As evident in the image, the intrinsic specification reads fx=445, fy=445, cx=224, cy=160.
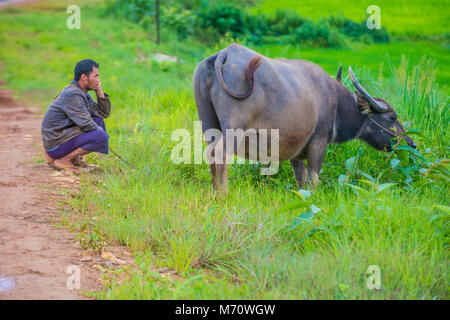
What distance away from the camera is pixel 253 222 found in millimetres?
3123

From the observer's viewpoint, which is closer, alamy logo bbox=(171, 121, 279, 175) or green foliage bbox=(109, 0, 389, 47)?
alamy logo bbox=(171, 121, 279, 175)

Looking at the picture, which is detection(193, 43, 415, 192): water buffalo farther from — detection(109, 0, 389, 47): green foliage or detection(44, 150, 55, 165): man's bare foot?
detection(109, 0, 389, 47): green foliage

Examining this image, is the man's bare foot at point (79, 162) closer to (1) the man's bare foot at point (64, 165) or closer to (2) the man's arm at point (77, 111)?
(1) the man's bare foot at point (64, 165)

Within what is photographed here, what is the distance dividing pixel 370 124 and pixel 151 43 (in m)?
8.32

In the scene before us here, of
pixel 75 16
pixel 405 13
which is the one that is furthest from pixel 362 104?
pixel 405 13

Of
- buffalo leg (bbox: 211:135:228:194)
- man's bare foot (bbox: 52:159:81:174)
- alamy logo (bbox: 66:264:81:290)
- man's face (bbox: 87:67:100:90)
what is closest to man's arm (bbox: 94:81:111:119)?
man's face (bbox: 87:67:100:90)

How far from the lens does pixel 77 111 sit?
4090 mm

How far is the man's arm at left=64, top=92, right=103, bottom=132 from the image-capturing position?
4078mm

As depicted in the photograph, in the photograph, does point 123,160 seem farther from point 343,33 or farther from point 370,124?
point 343,33

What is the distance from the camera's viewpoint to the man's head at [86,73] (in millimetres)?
4094

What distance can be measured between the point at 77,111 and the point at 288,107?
6.38ft

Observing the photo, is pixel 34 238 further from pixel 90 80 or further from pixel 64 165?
pixel 90 80

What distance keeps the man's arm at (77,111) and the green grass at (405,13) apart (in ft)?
19.1

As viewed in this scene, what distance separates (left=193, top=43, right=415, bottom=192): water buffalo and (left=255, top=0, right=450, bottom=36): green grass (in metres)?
4.07
